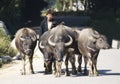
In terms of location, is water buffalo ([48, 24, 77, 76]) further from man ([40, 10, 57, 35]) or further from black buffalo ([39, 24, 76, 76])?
man ([40, 10, 57, 35])

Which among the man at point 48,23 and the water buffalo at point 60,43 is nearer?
the water buffalo at point 60,43

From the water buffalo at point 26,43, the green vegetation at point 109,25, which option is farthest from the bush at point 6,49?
the green vegetation at point 109,25

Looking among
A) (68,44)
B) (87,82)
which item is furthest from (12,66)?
(87,82)

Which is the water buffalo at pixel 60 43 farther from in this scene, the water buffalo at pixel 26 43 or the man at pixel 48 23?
the man at pixel 48 23

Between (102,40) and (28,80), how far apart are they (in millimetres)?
2934

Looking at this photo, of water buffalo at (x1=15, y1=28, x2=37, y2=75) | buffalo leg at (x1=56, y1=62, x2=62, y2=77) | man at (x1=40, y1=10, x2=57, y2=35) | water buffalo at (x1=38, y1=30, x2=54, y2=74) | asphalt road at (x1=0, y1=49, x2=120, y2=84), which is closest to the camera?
asphalt road at (x1=0, y1=49, x2=120, y2=84)

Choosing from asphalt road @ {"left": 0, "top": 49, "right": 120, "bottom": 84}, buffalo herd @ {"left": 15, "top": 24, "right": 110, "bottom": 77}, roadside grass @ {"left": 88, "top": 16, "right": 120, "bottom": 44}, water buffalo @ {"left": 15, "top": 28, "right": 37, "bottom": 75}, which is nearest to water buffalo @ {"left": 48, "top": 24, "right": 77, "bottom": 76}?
buffalo herd @ {"left": 15, "top": 24, "right": 110, "bottom": 77}

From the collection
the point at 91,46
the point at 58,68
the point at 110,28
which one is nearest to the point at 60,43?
the point at 58,68

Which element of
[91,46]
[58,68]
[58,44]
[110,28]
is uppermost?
[110,28]

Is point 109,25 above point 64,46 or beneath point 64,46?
above

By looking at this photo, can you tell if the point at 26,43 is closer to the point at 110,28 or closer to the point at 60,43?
the point at 60,43

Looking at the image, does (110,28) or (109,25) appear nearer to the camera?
(110,28)

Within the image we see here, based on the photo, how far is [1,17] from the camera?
46875 millimetres

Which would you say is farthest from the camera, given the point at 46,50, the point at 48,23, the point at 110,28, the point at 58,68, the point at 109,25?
the point at 109,25
